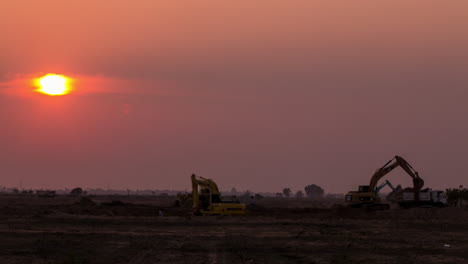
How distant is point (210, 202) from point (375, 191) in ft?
62.2

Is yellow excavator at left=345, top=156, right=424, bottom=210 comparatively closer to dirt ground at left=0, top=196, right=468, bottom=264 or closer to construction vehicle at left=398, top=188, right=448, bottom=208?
construction vehicle at left=398, top=188, right=448, bottom=208

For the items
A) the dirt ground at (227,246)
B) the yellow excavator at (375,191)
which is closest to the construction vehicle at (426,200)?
the yellow excavator at (375,191)

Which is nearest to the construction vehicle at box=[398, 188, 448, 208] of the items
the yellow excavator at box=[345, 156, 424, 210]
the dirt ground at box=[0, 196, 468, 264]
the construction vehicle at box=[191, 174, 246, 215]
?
the yellow excavator at box=[345, 156, 424, 210]

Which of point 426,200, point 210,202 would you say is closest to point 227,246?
point 210,202

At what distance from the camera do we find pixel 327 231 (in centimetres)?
4344

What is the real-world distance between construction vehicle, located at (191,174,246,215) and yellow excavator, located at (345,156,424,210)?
1335 centimetres

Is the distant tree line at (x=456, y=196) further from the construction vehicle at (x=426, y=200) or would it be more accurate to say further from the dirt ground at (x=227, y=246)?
the dirt ground at (x=227, y=246)

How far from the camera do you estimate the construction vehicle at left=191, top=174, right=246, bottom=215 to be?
65.9 m

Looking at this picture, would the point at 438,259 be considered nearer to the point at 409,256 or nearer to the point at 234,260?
the point at 409,256

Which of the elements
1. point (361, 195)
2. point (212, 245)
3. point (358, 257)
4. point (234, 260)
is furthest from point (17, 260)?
point (361, 195)

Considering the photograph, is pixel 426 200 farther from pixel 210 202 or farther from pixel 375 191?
pixel 210 202

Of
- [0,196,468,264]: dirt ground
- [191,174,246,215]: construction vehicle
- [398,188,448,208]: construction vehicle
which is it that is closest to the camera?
[0,196,468,264]: dirt ground

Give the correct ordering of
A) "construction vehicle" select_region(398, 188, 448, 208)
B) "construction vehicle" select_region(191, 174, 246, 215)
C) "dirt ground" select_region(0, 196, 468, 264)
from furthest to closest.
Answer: "construction vehicle" select_region(398, 188, 448, 208) < "construction vehicle" select_region(191, 174, 246, 215) < "dirt ground" select_region(0, 196, 468, 264)

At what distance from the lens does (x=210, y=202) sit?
66.3 m
